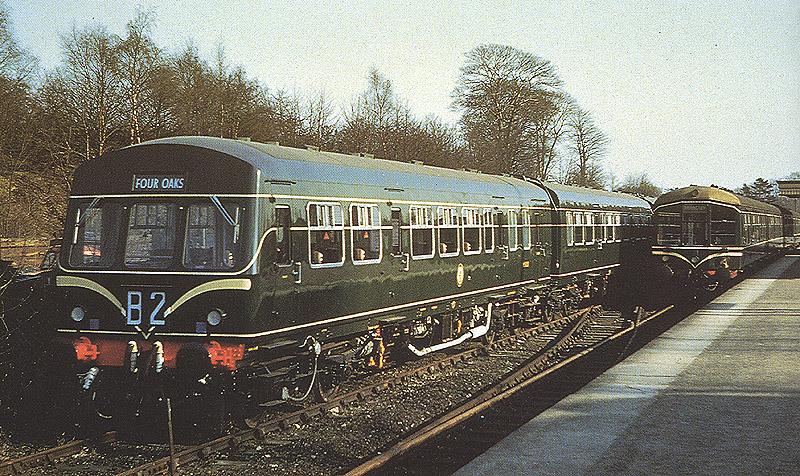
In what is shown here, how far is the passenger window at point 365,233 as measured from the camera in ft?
34.7

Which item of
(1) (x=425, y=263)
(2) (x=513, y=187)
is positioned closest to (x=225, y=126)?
(2) (x=513, y=187)

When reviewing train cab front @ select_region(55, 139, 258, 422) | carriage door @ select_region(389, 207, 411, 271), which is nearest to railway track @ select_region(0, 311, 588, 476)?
train cab front @ select_region(55, 139, 258, 422)

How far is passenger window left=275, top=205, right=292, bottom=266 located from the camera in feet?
29.6

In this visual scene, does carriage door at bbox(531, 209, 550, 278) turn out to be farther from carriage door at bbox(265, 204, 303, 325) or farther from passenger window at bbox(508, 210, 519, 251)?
carriage door at bbox(265, 204, 303, 325)

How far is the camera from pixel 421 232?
12.5 m

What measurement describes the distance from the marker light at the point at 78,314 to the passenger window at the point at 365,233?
11.1 feet

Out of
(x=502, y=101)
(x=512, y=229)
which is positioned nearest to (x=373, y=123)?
(x=502, y=101)

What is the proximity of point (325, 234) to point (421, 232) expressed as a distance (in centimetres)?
290

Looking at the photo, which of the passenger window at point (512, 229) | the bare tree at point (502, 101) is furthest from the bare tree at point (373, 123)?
the passenger window at point (512, 229)

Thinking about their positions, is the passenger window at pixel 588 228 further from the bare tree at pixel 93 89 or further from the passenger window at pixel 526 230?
the bare tree at pixel 93 89

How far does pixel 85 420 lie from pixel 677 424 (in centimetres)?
708

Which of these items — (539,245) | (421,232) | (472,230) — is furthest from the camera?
(539,245)

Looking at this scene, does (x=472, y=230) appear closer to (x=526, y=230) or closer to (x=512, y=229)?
(x=512, y=229)

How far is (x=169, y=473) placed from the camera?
7.59m
